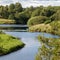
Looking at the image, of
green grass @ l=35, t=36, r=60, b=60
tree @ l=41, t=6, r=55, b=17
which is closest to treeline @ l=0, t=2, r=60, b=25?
tree @ l=41, t=6, r=55, b=17

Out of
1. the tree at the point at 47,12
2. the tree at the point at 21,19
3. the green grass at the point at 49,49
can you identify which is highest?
the green grass at the point at 49,49

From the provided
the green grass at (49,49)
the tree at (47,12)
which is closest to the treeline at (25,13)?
the tree at (47,12)

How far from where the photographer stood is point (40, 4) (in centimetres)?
14862

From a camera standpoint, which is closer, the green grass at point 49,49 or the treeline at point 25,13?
the green grass at point 49,49

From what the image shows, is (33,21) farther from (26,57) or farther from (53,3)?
(26,57)

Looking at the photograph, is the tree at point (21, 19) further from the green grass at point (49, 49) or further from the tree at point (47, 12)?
the green grass at point (49, 49)

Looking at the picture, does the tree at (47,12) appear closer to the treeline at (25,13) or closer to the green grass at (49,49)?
the treeline at (25,13)

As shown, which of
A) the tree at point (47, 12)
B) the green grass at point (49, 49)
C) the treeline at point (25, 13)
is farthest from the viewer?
the tree at point (47, 12)

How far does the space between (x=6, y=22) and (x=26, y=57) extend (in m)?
82.7

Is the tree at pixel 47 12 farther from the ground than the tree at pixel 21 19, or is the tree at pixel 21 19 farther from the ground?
the tree at pixel 47 12

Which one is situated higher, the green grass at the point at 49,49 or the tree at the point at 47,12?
the green grass at the point at 49,49

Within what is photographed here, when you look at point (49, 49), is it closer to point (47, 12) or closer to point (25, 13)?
point (47, 12)

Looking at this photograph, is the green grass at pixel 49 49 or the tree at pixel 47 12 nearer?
the green grass at pixel 49 49

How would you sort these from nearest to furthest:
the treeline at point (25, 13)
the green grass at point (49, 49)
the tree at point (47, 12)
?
the green grass at point (49, 49)
the treeline at point (25, 13)
the tree at point (47, 12)
